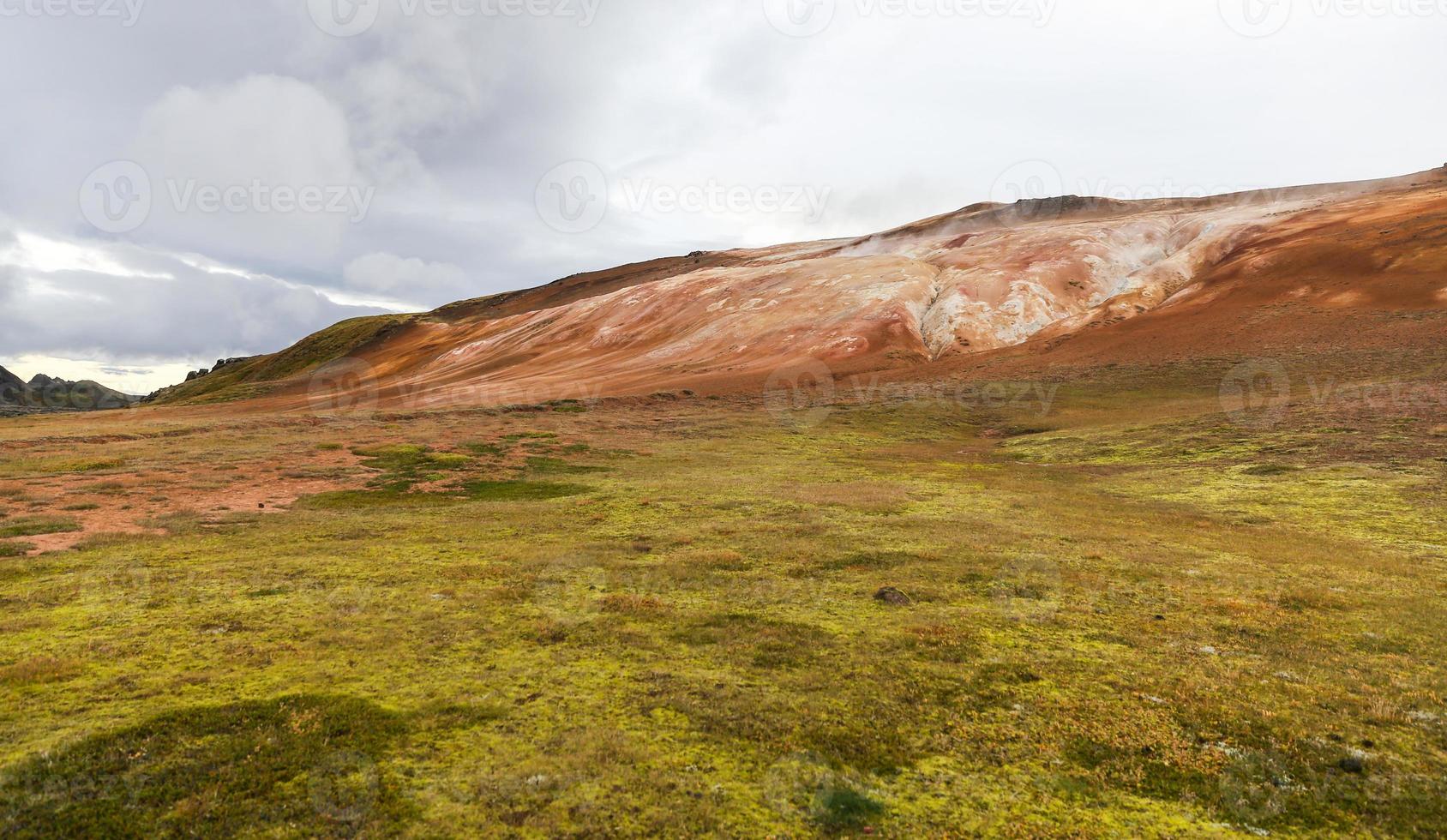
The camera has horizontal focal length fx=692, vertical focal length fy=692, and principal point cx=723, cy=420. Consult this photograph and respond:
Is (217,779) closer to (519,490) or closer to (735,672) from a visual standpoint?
(735,672)

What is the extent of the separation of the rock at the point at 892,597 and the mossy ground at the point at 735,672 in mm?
273

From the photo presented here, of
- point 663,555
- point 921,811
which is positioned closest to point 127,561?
point 663,555

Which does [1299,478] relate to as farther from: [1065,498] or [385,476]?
[385,476]

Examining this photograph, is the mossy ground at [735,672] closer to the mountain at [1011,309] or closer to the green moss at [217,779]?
the green moss at [217,779]

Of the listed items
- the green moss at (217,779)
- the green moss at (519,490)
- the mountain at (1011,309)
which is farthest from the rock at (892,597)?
the mountain at (1011,309)

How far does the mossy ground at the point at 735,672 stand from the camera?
7.45 m

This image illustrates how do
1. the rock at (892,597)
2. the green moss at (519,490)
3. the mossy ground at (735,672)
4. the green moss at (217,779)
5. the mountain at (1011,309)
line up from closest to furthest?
the green moss at (217,779), the mossy ground at (735,672), the rock at (892,597), the green moss at (519,490), the mountain at (1011,309)

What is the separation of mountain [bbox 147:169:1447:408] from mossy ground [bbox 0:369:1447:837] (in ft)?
175

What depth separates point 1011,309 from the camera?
306 ft

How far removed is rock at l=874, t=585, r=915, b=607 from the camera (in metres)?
14.3

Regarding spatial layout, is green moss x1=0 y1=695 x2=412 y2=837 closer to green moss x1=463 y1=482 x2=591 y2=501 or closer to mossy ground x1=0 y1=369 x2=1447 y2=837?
mossy ground x1=0 y1=369 x2=1447 y2=837

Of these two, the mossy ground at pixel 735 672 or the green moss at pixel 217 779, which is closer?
the green moss at pixel 217 779

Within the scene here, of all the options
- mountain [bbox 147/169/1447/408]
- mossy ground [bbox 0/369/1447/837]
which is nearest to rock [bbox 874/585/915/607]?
mossy ground [bbox 0/369/1447/837]

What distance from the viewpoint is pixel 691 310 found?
385 feet
